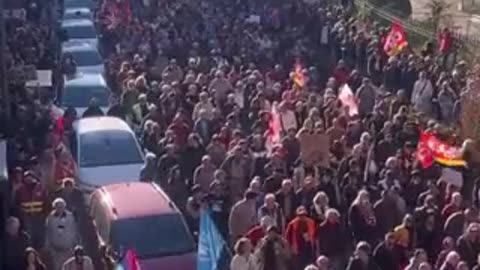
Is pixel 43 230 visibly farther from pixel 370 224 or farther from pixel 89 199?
pixel 370 224

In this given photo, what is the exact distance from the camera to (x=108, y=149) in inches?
869

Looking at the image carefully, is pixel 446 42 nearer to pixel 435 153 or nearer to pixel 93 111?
pixel 93 111

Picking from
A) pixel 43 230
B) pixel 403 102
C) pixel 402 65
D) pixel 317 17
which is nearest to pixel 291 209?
pixel 43 230

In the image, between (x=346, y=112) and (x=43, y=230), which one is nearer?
(x=43, y=230)

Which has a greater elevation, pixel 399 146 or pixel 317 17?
pixel 399 146

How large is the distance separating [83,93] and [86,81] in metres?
0.53

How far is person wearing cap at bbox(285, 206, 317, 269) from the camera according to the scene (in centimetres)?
1667

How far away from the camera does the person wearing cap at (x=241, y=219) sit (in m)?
17.4

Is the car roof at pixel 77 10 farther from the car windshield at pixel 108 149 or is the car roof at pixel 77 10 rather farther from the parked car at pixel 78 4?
the car windshield at pixel 108 149

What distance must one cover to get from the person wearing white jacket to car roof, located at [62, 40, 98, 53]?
17662 mm

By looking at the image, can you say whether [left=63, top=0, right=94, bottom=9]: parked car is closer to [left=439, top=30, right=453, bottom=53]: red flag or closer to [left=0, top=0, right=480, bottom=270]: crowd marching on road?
[left=0, top=0, right=480, bottom=270]: crowd marching on road

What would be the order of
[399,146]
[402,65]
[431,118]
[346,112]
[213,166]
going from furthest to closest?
[402,65], [431,118], [346,112], [399,146], [213,166]

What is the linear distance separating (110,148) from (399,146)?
4.42 metres

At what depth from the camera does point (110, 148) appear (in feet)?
72.4
